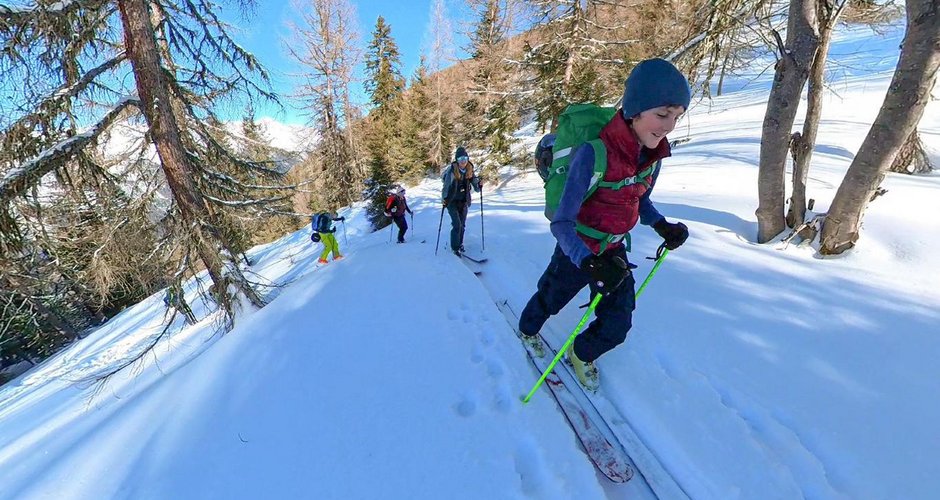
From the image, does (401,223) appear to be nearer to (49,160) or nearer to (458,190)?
(458,190)

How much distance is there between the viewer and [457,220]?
6.69 metres

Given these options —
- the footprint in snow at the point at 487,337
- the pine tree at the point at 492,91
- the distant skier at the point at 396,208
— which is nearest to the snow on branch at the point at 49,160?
the distant skier at the point at 396,208

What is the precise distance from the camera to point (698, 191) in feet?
26.0

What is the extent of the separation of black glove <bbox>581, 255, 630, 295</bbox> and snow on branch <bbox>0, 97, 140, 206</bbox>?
6262mm

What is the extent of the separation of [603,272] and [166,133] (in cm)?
653

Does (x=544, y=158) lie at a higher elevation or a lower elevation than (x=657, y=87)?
lower

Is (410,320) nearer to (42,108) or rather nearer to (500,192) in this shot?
(42,108)

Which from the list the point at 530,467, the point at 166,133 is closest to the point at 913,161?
the point at 530,467

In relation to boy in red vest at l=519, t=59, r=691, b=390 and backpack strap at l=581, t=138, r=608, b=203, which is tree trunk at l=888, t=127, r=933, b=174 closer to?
boy in red vest at l=519, t=59, r=691, b=390

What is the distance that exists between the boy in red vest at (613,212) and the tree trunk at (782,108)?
11.1ft

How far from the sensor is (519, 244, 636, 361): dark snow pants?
2.54m

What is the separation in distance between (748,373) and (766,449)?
2.14 ft

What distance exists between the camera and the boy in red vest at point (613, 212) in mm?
1988

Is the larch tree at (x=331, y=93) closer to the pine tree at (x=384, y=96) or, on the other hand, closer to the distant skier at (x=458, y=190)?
the pine tree at (x=384, y=96)
